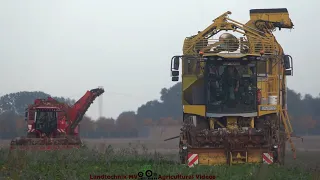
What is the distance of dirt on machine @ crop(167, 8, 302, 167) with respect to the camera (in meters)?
14.8

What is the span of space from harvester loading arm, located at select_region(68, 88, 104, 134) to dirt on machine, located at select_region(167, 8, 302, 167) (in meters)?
14.1

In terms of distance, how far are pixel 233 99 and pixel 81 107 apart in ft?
57.1

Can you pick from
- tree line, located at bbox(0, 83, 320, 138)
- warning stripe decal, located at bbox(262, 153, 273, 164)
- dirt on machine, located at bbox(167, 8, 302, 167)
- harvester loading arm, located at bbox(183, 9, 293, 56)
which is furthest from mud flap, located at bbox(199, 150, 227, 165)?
tree line, located at bbox(0, 83, 320, 138)

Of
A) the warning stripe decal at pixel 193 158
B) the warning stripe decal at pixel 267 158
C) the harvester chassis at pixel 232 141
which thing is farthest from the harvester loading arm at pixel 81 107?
the warning stripe decal at pixel 267 158

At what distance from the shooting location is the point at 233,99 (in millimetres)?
16000

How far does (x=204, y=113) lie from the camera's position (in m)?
16.0

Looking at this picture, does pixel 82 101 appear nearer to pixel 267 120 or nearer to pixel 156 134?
pixel 156 134

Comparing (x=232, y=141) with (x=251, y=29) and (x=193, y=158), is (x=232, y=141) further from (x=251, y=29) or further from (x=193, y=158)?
(x=251, y=29)

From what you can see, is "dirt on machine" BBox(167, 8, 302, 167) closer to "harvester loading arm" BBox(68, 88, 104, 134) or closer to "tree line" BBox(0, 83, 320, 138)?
"harvester loading arm" BBox(68, 88, 104, 134)

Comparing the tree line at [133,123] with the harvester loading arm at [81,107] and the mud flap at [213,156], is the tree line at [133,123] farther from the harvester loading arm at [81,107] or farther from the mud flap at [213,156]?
the mud flap at [213,156]

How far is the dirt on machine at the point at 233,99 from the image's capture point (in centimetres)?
1480

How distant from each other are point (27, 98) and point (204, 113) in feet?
180

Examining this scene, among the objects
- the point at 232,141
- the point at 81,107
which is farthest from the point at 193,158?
the point at 81,107

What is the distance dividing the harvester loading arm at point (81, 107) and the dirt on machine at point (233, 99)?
14081mm
